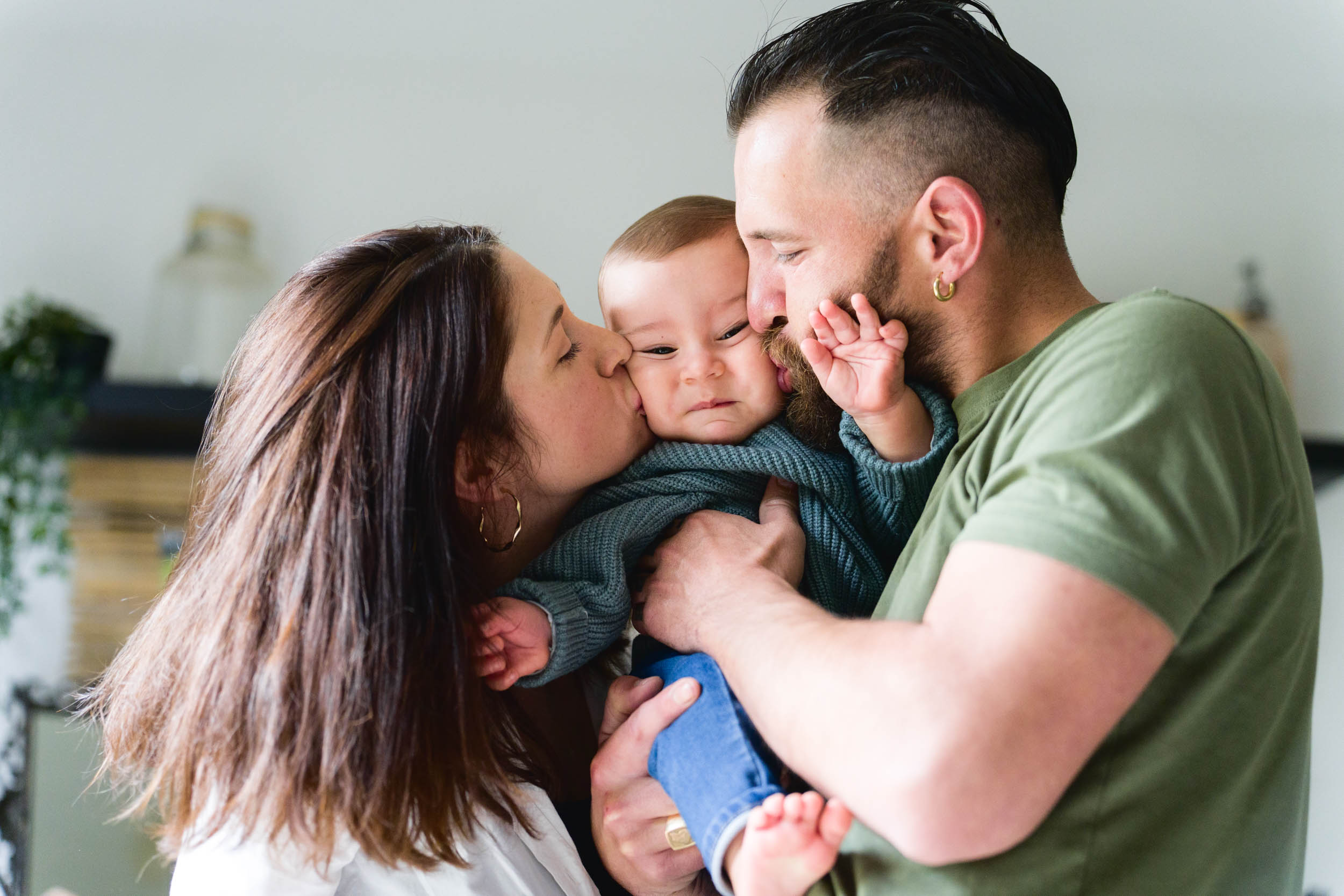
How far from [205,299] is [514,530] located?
2.38m

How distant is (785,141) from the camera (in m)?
1.21

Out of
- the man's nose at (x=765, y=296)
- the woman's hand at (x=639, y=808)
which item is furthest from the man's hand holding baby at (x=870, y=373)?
the woman's hand at (x=639, y=808)

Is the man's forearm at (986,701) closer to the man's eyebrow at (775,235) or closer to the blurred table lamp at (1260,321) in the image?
the man's eyebrow at (775,235)

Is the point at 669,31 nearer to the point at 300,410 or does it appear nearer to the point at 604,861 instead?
the point at 300,410

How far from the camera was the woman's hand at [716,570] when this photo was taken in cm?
102

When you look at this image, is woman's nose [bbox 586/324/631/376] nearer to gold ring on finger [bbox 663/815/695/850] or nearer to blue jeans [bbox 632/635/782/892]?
blue jeans [bbox 632/635/782/892]

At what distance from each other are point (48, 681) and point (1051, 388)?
128 inches

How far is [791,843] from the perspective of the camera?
83 cm

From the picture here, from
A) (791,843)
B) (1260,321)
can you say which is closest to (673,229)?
(791,843)

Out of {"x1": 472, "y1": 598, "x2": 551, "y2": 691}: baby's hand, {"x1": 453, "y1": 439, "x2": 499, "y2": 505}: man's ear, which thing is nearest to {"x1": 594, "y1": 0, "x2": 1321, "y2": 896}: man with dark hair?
{"x1": 472, "y1": 598, "x2": 551, "y2": 691}: baby's hand

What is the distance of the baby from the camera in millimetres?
930

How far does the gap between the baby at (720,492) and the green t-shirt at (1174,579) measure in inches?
3.9

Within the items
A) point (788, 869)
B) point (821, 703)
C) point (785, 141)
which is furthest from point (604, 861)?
point (785, 141)

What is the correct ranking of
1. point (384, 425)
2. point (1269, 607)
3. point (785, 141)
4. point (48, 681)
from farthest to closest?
point (48, 681)
point (785, 141)
point (384, 425)
point (1269, 607)
